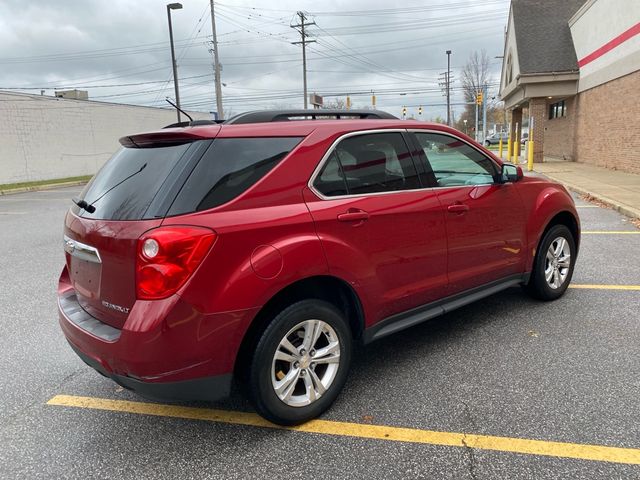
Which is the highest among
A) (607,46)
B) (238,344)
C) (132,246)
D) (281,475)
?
(607,46)

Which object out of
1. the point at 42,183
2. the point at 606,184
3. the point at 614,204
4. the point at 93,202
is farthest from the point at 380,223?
the point at 42,183

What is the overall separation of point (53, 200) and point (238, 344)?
15814 millimetres

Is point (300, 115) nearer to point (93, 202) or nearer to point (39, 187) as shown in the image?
point (93, 202)

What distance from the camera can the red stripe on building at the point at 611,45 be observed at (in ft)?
50.4

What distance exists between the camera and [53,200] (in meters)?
16.0

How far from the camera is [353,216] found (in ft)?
9.71

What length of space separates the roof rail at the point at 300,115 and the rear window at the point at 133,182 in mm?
486

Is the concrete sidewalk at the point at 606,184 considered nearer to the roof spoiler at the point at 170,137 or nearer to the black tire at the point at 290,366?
the black tire at the point at 290,366

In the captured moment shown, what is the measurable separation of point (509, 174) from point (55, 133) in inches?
1071

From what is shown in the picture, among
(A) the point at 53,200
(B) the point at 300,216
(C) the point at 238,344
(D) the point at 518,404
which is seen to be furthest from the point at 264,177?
(A) the point at 53,200

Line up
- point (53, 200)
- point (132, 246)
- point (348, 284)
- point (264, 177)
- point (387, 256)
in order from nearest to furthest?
point (132, 246)
point (264, 177)
point (348, 284)
point (387, 256)
point (53, 200)

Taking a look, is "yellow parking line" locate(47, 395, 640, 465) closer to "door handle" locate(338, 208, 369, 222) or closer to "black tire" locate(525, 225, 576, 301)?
"door handle" locate(338, 208, 369, 222)

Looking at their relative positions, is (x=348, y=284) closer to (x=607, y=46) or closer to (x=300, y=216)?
(x=300, y=216)


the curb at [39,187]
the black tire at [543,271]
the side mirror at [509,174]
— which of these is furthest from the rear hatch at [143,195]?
the curb at [39,187]
